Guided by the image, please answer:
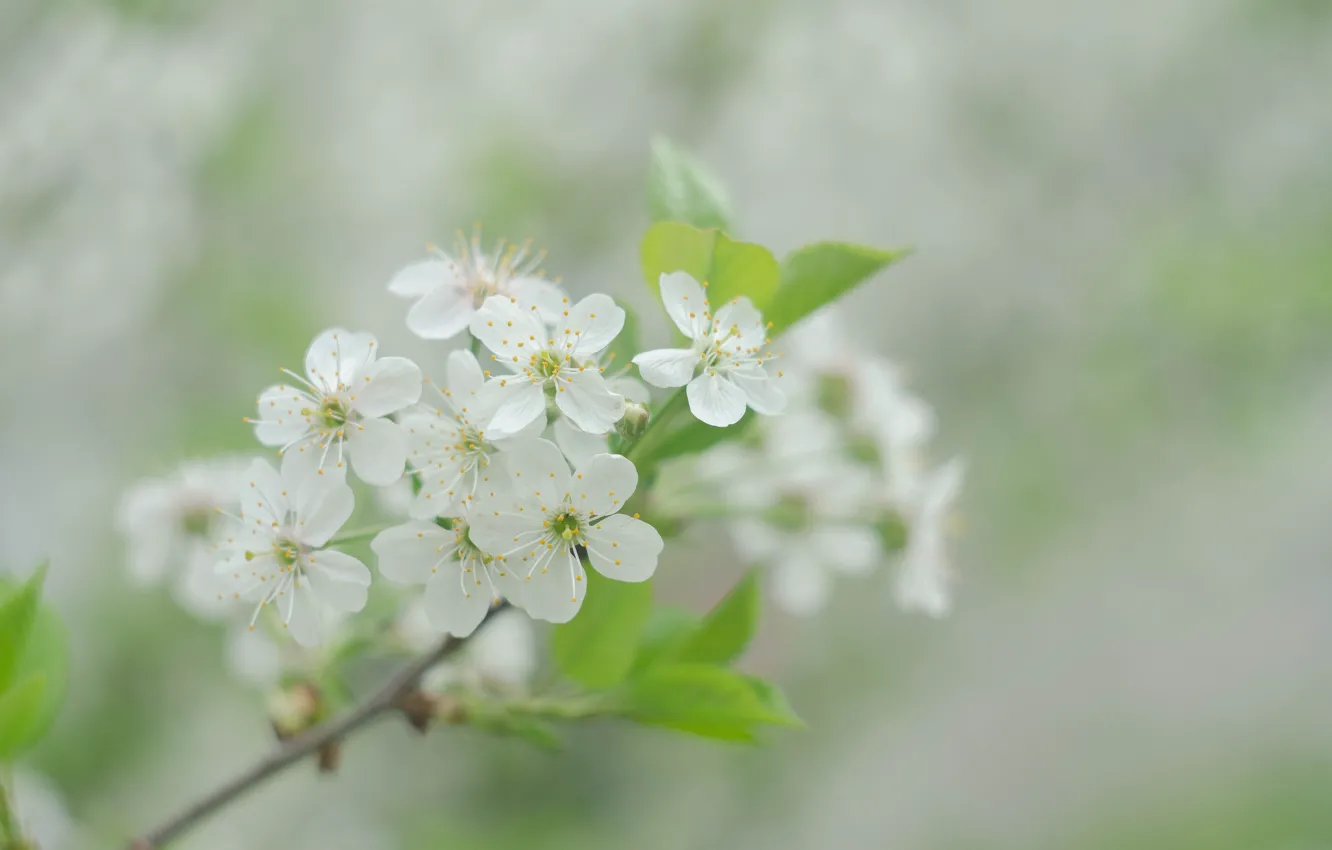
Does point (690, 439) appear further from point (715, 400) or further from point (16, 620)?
point (16, 620)

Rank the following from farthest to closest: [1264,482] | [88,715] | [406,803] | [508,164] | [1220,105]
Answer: [1264,482]
[1220,105]
[508,164]
[406,803]
[88,715]

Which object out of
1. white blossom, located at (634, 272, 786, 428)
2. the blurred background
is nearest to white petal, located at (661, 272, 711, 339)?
white blossom, located at (634, 272, 786, 428)

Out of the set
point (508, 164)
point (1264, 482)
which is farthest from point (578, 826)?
point (1264, 482)

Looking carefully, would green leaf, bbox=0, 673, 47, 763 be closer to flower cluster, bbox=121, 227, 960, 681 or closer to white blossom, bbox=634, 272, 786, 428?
flower cluster, bbox=121, 227, 960, 681

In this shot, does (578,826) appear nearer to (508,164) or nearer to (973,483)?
(973,483)

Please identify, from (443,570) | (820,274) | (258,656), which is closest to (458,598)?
(443,570)

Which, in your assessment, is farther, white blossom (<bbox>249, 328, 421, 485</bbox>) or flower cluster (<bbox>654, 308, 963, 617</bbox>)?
flower cluster (<bbox>654, 308, 963, 617</bbox>)

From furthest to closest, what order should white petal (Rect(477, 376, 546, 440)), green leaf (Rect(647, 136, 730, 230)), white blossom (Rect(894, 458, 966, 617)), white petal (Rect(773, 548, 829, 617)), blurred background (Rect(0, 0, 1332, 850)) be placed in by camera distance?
blurred background (Rect(0, 0, 1332, 850)), white petal (Rect(773, 548, 829, 617)), white blossom (Rect(894, 458, 966, 617)), green leaf (Rect(647, 136, 730, 230)), white petal (Rect(477, 376, 546, 440))

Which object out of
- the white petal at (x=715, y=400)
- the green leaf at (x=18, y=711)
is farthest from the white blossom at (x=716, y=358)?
the green leaf at (x=18, y=711)
